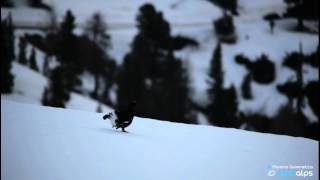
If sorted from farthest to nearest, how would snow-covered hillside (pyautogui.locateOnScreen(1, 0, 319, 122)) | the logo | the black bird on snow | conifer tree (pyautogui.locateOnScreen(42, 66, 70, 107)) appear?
snow-covered hillside (pyautogui.locateOnScreen(1, 0, 319, 122))
conifer tree (pyautogui.locateOnScreen(42, 66, 70, 107))
the black bird on snow
the logo

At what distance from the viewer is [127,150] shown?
10133 mm

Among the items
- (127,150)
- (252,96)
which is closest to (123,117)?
(127,150)

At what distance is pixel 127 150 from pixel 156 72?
60.7 m

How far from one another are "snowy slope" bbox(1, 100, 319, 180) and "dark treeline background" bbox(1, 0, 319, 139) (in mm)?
33690

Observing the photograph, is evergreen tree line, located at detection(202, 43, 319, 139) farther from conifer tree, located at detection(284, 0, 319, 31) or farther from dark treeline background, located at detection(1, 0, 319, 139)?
conifer tree, located at detection(284, 0, 319, 31)

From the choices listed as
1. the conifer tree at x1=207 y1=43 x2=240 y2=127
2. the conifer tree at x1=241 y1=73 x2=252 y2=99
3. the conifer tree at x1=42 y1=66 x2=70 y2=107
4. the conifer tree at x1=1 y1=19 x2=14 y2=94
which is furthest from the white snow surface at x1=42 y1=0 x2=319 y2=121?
the conifer tree at x1=1 y1=19 x2=14 y2=94

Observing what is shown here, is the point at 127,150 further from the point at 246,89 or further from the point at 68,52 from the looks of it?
the point at 246,89

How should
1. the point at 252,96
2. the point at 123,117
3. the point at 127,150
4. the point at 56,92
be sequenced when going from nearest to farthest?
the point at 127,150
the point at 123,117
the point at 56,92
the point at 252,96

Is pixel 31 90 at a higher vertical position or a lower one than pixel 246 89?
higher

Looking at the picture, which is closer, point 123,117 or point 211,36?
point 123,117

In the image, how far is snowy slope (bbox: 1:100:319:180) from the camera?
28.0ft

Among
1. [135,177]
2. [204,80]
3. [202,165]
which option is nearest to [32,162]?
[135,177]

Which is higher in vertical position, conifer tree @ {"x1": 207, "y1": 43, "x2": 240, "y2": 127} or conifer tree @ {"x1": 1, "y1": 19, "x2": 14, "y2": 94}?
conifer tree @ {"x1": 1, "y1": 19, "x2": 14, "y2": 94}

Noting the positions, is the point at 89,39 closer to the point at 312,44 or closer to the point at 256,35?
the point at 256,35
